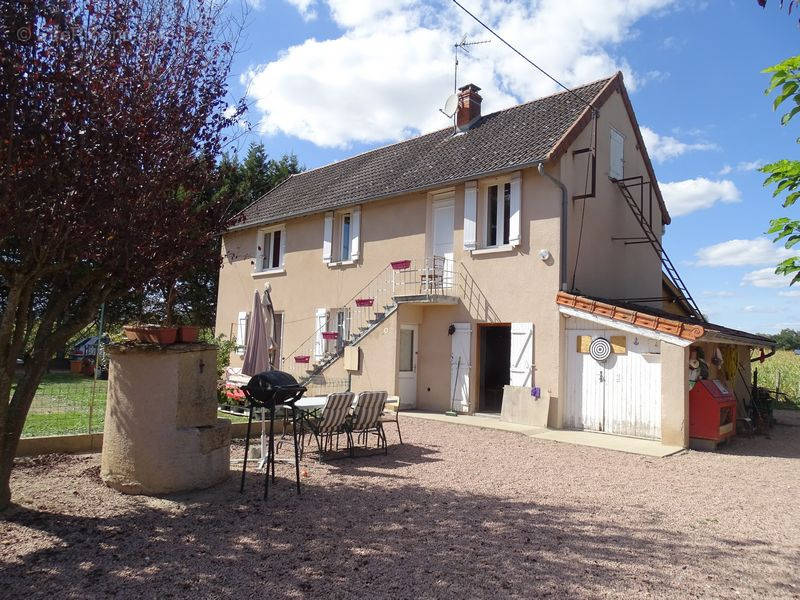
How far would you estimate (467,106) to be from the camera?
655 inches

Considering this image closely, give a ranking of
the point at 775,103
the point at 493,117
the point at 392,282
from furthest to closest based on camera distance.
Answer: the point at 493,117, the point at 392,282, the point at 775,103

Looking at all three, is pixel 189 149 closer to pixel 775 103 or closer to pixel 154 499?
pixel 154 499

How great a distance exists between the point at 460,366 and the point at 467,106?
25.5 feet

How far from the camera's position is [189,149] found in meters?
5.68

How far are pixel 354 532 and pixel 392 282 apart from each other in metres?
10.6

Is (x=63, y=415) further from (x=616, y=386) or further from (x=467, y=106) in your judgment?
(x=467, y=106)

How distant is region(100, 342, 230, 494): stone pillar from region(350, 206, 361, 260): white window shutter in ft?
34.4

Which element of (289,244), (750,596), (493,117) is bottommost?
(750,596)

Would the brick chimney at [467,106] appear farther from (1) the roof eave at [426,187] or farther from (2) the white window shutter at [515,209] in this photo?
(2) the white window shutter at [515,209]

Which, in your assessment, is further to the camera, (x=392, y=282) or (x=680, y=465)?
(x=392, y=282)

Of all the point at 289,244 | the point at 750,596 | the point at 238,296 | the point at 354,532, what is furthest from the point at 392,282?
the point at 750,596

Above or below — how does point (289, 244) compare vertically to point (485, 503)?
above

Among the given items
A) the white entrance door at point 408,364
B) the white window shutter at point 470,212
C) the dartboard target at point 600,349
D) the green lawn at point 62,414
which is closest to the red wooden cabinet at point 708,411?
the dartboard target at point 600,349

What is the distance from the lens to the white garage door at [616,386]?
421 inches
